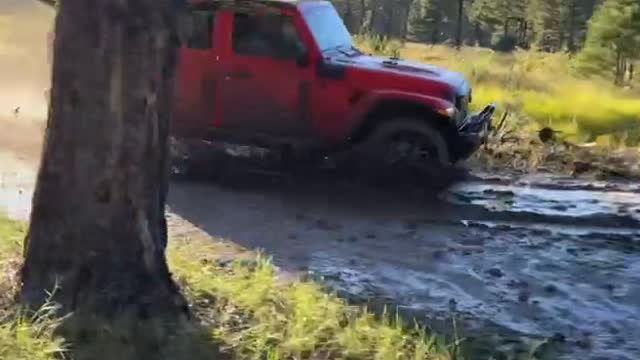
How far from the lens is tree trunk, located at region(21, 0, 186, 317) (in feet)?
16.5

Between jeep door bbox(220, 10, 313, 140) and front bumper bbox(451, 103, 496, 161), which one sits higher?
jeep door bbox(220, 10, 313, 140)

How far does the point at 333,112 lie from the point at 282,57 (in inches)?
27.9

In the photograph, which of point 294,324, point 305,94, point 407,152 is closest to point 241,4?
point 305,94

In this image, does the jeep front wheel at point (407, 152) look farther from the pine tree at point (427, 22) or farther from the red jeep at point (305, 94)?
the pine tree at point (427, 22)

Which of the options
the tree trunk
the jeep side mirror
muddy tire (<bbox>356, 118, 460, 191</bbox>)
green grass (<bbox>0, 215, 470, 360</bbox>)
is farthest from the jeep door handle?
the tree trunk

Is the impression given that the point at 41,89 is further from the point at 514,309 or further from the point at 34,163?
the point at 514,309

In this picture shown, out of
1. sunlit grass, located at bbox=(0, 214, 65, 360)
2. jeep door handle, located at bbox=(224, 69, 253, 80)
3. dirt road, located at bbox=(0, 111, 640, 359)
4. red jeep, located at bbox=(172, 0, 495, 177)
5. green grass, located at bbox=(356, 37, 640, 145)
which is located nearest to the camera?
sunlit grass, located at bbox=(0, 214, 65, 360)

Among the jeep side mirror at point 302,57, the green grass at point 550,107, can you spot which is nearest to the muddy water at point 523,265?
the jeep side mirror at point 302,57

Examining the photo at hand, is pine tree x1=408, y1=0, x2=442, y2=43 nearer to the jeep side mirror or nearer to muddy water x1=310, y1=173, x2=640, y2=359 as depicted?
the jeep side mirror

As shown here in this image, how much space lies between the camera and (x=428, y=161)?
31.5 ft

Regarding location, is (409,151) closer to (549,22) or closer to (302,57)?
(302,57)

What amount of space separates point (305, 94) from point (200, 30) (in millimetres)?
1207

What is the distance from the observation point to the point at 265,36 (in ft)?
31.5

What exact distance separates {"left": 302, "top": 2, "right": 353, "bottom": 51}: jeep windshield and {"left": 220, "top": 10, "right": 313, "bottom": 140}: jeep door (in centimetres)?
19
